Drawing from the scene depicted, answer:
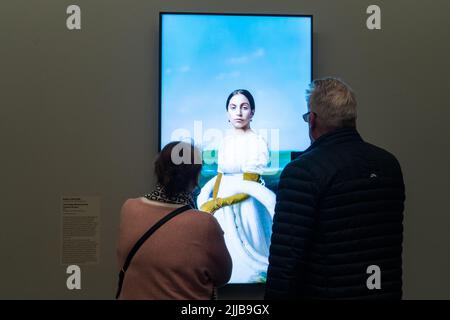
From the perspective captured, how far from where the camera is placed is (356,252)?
1.80 m

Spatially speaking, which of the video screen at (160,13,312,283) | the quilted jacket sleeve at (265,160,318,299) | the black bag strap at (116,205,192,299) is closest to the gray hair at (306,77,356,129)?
the quilted jacket sleeve at (265,160,318,299)

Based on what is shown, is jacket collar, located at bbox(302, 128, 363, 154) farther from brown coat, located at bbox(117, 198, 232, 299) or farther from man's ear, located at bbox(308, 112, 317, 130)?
brown coat, located at bbox(117, 198, 232, 299)

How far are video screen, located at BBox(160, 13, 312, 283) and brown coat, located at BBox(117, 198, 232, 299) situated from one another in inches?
36.0

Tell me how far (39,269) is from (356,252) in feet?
5.94

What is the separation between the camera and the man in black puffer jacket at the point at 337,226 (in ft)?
5.83

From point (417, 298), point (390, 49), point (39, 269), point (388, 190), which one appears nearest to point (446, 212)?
point (417, 298)

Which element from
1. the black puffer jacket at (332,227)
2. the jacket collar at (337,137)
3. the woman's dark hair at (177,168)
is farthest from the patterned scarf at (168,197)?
the jacket collar at (337,137)

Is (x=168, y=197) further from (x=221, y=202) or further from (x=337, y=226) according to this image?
(x=221, y=202)

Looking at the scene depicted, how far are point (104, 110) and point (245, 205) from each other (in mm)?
951

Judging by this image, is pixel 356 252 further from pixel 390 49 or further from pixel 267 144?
pixel 390 49

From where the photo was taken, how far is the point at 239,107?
2.82 metres

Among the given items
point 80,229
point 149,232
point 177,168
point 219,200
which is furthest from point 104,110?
point 149,232

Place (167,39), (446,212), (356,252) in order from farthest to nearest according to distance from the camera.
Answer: (446,212)
(167,39)
(356,252)

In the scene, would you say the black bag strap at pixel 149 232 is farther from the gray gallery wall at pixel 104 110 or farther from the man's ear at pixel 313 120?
the gray gallery wall at pixel 104 110
